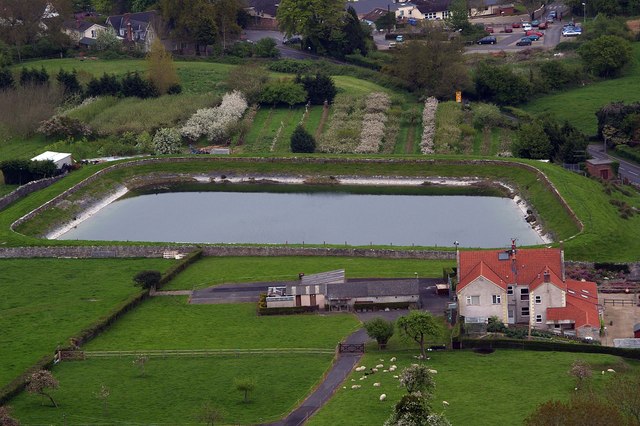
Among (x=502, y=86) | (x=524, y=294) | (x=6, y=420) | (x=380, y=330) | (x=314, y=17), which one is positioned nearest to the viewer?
(x=6, y=420)

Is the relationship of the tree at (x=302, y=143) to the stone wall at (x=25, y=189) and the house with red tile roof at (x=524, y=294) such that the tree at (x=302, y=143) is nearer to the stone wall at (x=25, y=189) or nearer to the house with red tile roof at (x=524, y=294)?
the stone wall at (x=25, y=189)

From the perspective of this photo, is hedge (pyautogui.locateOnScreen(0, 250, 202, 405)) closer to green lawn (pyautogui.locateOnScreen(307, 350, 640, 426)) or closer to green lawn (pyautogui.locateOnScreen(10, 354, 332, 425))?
green lawn (pyautogui.locateOnScreen(10, 354, 332, 425))

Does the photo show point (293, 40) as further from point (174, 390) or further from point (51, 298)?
point (174, 390)

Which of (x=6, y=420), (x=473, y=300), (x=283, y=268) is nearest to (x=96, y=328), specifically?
(x=283, y=268)

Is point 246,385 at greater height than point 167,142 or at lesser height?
lesser

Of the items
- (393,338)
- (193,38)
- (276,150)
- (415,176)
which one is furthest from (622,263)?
(193,38)

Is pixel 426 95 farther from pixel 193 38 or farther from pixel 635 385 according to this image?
pixel 635 385
